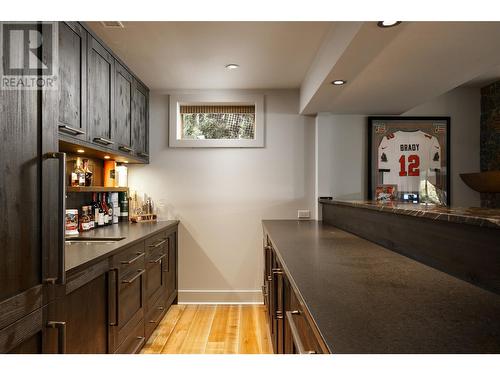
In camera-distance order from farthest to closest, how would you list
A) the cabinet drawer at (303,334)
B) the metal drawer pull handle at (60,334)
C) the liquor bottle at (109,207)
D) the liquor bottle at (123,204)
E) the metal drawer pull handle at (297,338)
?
the liquor bottle at (123,204) < the liquor bottle at (109,207) < the metal drawer pull handle at (60,334) < the metal drawer pull handle at (297,338) < the cabinet drawer at (303,334)

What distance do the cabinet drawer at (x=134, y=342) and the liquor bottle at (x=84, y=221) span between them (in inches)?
35.0

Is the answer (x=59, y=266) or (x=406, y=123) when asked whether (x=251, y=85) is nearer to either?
(x=406, y=123)

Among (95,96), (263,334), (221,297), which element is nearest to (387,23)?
(95,96)

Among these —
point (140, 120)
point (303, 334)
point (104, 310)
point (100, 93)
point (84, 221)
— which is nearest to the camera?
point (303, 334)

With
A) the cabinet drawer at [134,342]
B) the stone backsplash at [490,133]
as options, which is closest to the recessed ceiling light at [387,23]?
the cabinet drawer at [134,342]

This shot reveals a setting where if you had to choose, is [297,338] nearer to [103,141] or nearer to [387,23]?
[387,23]

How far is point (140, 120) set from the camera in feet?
11.8

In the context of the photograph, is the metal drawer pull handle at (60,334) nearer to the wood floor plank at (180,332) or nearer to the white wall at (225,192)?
the wood floor plank at (180,332)

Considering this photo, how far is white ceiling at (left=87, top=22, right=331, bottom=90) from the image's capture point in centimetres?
242

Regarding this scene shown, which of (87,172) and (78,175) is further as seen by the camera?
(87,172)

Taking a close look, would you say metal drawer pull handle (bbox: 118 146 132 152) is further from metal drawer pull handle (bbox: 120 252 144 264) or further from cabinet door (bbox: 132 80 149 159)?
metal drawer pull handle (bbox: 120 252 144 264)

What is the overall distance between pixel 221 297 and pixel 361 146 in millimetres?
2225

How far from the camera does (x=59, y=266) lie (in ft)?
4.37

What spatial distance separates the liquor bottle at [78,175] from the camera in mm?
2943
